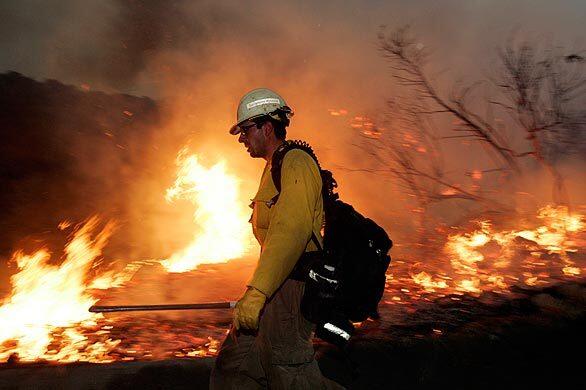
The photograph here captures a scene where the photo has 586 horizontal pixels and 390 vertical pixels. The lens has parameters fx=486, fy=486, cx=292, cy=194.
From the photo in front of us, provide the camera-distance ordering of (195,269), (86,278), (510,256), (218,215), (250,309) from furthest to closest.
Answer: (218,215)
(510,256)
(195,269)
(86,278)
(250,309)

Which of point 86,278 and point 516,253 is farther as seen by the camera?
point 516,253

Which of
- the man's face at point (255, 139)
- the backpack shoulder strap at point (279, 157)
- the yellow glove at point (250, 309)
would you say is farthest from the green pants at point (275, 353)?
the man's face at point (255, 139)

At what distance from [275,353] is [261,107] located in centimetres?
114

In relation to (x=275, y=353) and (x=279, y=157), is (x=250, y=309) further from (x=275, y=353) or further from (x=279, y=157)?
(x=279, y=157)

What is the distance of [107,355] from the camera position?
4012 mm

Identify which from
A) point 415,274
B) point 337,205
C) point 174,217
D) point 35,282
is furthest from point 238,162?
point 337,205

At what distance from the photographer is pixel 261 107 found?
235 centimetres

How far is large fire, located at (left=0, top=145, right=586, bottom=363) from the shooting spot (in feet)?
13.8

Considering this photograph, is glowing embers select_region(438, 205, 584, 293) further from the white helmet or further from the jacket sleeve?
Result: the jacket sleeve

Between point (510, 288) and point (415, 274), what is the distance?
149cm

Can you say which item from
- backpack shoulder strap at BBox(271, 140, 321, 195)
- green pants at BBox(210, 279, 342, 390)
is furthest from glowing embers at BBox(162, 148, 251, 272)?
backpack shoulder strap at BBox(271, 140, 321, 195)

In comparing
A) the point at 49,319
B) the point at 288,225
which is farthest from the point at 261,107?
the point at 49,319

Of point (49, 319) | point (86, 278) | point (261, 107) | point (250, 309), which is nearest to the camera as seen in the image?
point (250, 309)

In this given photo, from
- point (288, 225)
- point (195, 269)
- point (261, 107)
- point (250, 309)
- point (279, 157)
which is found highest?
point (261, 107)
